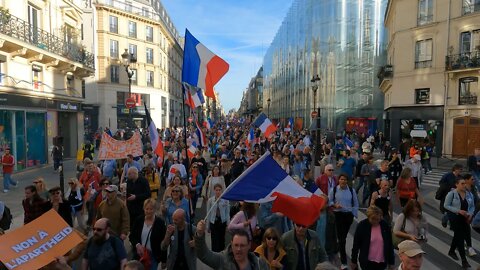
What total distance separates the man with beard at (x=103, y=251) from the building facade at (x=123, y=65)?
3681 centimetres

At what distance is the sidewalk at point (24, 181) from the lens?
A: 9547mm

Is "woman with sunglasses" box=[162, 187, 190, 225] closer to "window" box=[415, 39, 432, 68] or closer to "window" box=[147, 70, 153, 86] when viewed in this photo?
"window" box=[415, 39, 432, 68]

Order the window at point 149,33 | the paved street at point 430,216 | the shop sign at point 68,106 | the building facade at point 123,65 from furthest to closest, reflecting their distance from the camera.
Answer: the window at point 149,33 < the building facade at point 123,65 < the shop sign at point 68,106 < the paved street at point 430,216

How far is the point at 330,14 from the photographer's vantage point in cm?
3722

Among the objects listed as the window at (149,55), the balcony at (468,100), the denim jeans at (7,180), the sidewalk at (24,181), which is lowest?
the sidewalk at (24,181)

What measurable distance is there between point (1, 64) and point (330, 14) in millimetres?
30748

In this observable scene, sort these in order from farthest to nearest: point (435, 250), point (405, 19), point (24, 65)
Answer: point (405, 19)
point (24, 65)
point (435, 250)

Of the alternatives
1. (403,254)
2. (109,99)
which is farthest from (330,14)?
(403,254)

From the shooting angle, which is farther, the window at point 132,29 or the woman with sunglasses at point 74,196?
the window at point 132,29

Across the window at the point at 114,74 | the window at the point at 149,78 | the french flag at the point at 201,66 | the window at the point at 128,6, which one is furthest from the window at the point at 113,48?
the french flag at the point at 201,66

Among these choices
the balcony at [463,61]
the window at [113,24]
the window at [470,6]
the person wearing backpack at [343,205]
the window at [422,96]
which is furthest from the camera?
the window at [113,24]

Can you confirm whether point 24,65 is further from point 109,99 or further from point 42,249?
point 109,99

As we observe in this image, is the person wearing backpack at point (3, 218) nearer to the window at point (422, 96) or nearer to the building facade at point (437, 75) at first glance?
the building facade at point (437, 75)

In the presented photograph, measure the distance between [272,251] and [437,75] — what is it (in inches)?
967
